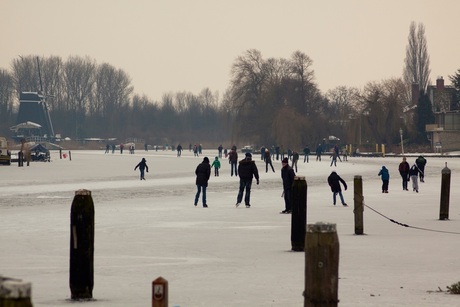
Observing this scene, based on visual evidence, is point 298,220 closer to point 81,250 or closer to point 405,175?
point 81,250

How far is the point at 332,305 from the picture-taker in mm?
7312

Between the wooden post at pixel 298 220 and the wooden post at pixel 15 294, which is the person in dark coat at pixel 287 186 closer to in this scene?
the wooden post at pixel 298 220

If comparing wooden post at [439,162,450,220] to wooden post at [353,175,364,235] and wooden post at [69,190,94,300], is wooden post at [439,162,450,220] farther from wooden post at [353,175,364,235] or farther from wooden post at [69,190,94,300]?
wooden post at [69,190,94,300]

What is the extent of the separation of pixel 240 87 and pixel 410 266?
372 ft

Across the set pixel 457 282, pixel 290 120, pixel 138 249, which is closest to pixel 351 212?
pixel 138 249

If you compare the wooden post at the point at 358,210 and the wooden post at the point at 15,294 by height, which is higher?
the wooden post at the point at 15,294

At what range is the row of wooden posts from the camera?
6691mm

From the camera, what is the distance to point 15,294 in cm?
475

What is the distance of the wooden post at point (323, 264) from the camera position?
7273mm

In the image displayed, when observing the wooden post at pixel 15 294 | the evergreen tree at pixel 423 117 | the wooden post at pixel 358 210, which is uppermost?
the evergreen tree at pixel 423 117

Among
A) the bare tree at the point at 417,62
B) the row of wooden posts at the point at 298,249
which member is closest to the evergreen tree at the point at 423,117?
the bare tree at the point at 417,62

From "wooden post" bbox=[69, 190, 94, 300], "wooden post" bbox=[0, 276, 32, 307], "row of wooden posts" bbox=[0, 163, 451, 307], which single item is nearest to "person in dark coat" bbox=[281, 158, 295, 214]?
"row of wooden posts" bbox=[0, 163, 451, 307]

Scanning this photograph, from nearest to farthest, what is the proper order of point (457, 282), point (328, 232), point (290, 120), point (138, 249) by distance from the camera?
point (328, 232) < point (457, 282) < point (138, 249) < point (290, 120)

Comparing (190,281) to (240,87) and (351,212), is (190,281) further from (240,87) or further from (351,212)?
(240,87)
